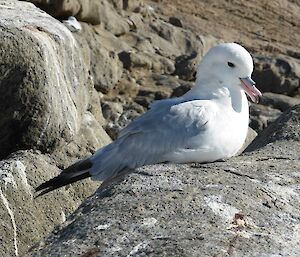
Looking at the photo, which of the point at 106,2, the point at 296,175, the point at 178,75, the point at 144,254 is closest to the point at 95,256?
the point at 144,254

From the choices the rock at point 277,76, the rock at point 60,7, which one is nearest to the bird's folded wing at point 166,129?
the rock at point 60,7

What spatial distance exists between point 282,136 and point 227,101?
72 cm

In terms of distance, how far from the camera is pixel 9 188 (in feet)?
23.4

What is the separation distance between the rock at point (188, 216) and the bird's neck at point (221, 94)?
98 cm

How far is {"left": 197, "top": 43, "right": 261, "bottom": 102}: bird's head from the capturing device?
7.18m

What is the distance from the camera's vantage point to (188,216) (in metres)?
5.29

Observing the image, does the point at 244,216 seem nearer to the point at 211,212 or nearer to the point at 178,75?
the point at 211,212

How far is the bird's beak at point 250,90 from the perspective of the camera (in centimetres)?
711

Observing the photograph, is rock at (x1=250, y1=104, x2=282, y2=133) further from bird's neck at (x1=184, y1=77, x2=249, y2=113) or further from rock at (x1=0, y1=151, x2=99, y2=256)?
bird's neck at (x1=184, y1=77, x2=249, y2=113)

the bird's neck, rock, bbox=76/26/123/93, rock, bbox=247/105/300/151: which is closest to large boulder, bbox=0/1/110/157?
the bird's neck

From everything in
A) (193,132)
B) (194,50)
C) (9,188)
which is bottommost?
(194,50)

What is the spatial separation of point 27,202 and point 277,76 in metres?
12.4

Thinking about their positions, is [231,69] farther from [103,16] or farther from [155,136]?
[103,16]

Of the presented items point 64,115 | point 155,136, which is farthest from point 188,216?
point 64,115
